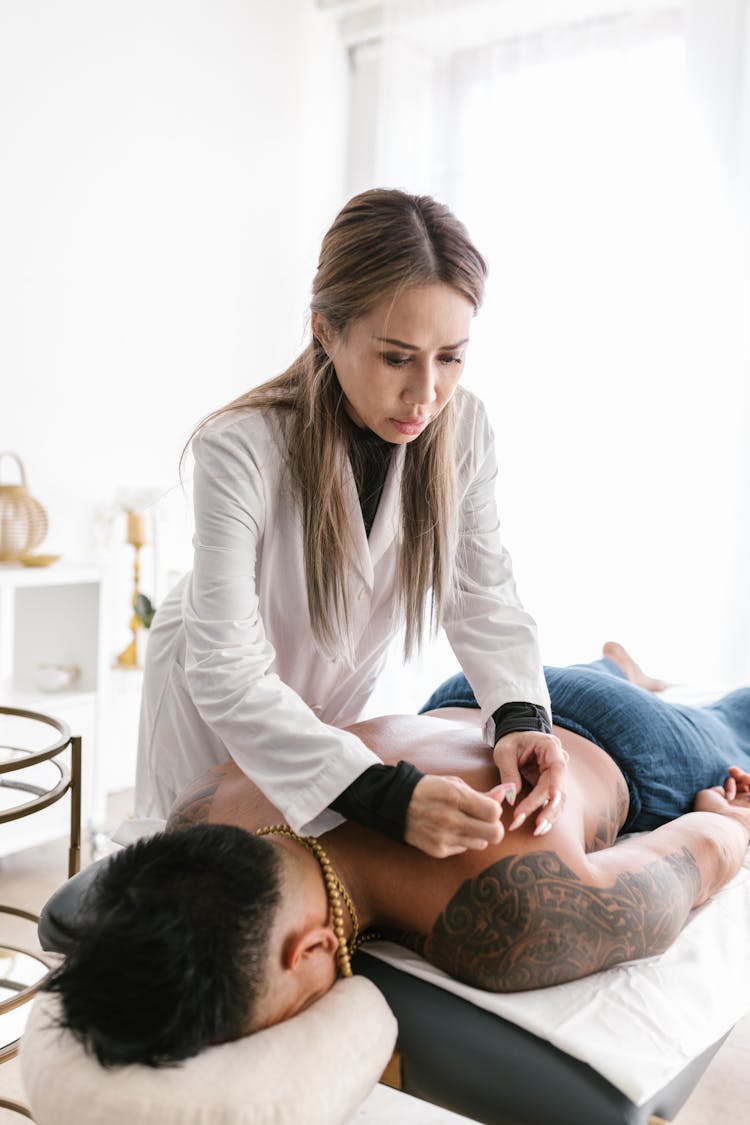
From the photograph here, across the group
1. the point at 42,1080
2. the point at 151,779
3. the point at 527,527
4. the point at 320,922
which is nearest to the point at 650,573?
the point at 527,527

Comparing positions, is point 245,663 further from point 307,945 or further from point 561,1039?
point 561,1039

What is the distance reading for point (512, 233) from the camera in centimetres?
392

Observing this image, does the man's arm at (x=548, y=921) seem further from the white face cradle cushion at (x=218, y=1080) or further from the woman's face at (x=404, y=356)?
the woman's face at (x=404, y=356)

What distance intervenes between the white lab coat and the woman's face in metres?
0.14

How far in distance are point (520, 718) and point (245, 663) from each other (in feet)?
1.32

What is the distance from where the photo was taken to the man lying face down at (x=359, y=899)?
0.88 m

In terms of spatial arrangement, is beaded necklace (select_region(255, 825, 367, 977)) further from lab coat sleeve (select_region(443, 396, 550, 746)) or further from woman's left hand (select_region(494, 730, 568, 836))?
lab coat sleeve (select_region(443, 396, 550, 746))

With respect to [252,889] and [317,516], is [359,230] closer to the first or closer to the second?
[317,516]

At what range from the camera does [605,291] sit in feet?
12.1

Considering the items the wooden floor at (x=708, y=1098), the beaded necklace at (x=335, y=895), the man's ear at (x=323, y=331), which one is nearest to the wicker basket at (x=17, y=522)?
the wooden floor at (x=708, y=1098)

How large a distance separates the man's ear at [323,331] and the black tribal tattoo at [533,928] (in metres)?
0.70

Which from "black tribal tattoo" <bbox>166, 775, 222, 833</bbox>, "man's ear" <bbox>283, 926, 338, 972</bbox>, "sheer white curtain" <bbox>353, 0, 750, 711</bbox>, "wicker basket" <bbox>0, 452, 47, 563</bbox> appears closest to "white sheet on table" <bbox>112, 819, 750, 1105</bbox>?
"man's ear" <bbox>283, 926, 338, 972</bbox>

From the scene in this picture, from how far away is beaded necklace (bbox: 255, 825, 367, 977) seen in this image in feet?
3.53

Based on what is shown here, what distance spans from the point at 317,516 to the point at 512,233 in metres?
2.84
